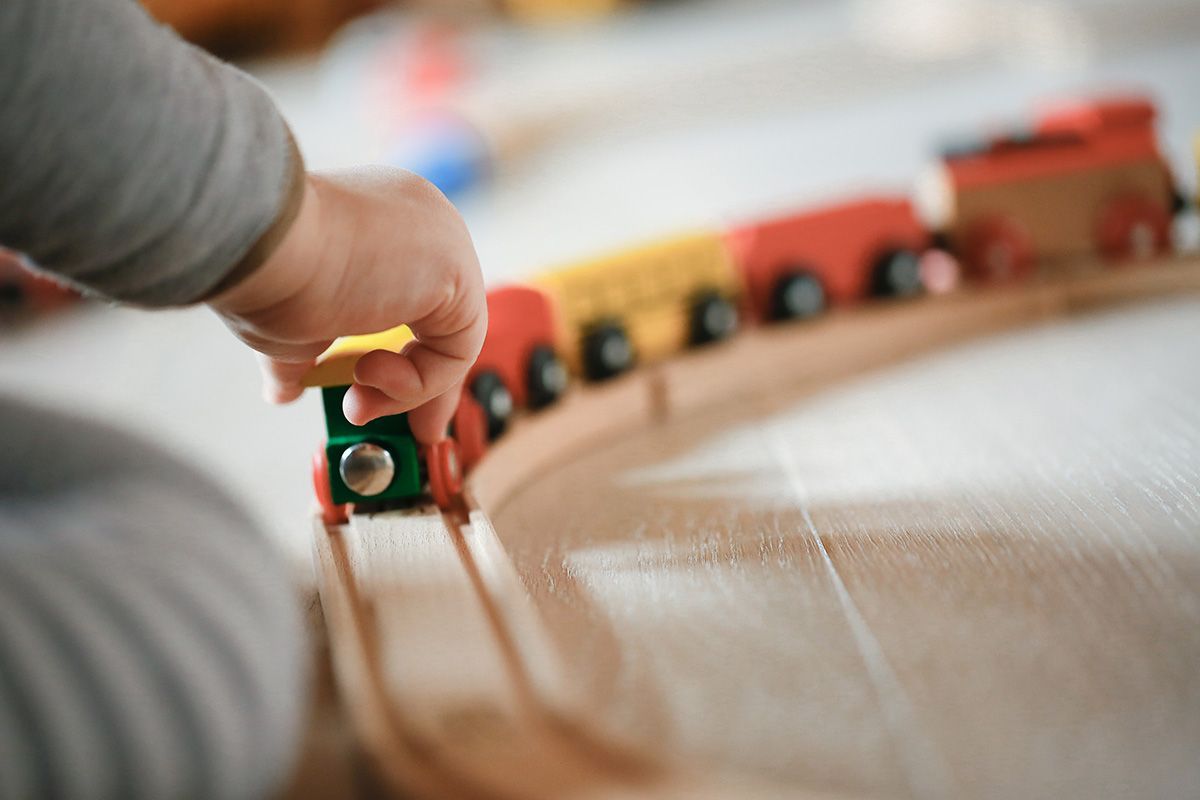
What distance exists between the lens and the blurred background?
1.00 m

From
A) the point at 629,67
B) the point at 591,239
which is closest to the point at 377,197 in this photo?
the point at 591,239

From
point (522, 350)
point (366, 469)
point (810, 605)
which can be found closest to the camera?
point (810, 605)

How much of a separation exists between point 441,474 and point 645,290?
1.04 feet

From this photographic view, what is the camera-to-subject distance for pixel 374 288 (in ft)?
A: 1.33

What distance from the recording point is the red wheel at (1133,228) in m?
0.93

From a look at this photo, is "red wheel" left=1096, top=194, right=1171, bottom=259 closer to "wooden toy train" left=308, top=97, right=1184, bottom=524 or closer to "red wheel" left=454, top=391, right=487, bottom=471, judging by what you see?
"wooden toy train" left=308, top=97, right=1184, bottom=524

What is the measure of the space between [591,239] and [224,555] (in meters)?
1.10

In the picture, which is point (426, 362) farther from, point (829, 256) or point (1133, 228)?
point (1133, 228)

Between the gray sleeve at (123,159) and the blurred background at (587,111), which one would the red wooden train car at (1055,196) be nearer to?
the blurred background at (587,111)

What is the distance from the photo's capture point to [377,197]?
41 centimetres

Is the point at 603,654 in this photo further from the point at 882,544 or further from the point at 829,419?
the point at 829,419

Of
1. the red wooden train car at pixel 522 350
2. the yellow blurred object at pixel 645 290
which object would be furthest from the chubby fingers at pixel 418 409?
the yellow blurred object at pixel 645 290

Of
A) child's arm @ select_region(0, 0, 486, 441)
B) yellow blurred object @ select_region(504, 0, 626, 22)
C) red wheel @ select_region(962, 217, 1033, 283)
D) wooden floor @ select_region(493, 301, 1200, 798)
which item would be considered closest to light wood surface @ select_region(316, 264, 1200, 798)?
wooden floor @ select_region(493, 301, 1200, 798)

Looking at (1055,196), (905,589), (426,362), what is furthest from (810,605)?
(1055,196)
